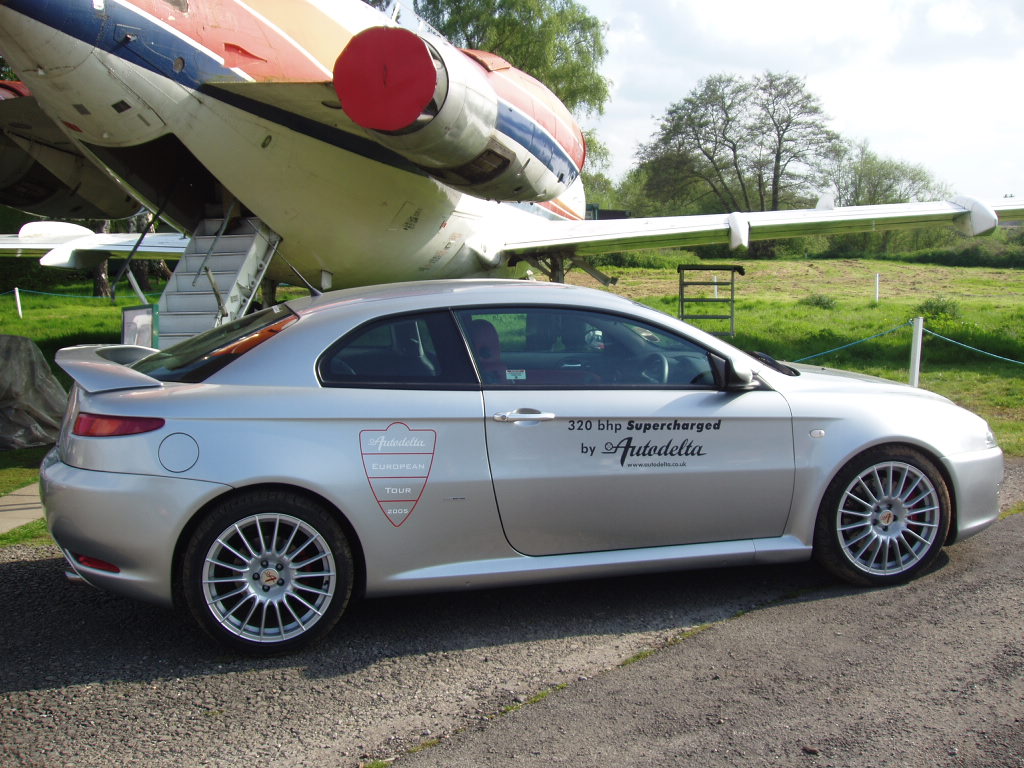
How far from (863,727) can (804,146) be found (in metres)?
59.5

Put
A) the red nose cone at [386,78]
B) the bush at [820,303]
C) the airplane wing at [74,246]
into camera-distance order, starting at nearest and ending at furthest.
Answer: the red nose cone at [386,78] < the airplane wing at [74,246] < the bush at [820,303]

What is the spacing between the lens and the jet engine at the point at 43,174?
32.0 ft

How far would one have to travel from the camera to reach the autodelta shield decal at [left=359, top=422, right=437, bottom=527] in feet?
12.6

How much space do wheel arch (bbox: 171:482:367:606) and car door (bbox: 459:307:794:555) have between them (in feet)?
2.15

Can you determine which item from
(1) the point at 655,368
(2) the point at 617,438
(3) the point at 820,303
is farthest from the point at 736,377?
(3) the point at 820,303

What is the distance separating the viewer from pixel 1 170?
10.5 metres

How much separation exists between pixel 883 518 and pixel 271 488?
291 centimetres

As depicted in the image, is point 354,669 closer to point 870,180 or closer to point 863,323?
point 863,323

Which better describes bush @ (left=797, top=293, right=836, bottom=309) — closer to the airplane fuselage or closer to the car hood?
the airplane fuselage

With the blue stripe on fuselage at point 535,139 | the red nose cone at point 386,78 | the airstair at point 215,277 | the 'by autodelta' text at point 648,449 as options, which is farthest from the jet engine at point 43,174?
the 'by autodelta' text at point 648,449

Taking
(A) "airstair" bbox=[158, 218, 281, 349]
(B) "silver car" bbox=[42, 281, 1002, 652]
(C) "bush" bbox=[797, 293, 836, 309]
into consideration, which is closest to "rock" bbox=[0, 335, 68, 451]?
(A) "airstair" bbox=[158, 218, 281, 349]

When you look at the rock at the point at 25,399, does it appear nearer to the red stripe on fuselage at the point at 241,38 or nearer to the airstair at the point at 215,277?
the airstair at the point at 215,277

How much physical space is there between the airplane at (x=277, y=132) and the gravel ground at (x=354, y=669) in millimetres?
4462

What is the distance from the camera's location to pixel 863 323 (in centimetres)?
1641
